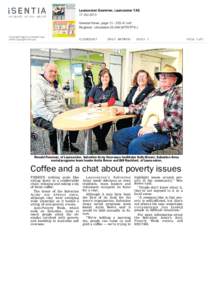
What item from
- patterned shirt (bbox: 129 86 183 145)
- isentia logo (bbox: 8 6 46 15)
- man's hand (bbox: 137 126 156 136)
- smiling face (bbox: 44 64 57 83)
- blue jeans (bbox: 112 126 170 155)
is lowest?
blue jeans (bbox: 112 126 170 155)

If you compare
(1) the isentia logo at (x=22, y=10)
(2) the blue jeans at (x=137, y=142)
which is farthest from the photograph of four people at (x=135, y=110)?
(1) the isentia logo at (x=22, y=10)

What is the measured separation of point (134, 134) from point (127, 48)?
1.36 feet

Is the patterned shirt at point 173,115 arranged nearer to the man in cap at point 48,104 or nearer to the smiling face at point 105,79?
the smiling face at point 105,79

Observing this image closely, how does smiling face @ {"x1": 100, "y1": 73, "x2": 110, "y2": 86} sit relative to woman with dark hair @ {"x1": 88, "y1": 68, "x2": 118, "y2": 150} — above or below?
above

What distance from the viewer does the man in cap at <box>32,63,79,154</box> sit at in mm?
1510

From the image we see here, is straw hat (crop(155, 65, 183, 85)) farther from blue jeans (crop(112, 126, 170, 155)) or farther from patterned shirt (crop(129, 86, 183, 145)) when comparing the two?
blue jeans (crop(112, 126, 170, 155))

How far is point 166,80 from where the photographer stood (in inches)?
59.5

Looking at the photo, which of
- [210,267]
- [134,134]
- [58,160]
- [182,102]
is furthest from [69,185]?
[210,267]

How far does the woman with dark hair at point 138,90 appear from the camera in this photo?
152cm

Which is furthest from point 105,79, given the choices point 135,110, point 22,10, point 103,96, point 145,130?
point 22,10

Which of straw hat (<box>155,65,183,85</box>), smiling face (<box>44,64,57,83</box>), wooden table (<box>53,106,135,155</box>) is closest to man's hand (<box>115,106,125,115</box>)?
wooden table (<box>53,106,135,155</box>)

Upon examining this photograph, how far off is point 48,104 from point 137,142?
1.56 feet

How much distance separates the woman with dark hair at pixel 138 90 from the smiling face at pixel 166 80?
5 centimetres

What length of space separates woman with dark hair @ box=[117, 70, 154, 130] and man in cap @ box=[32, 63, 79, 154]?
254 mm
